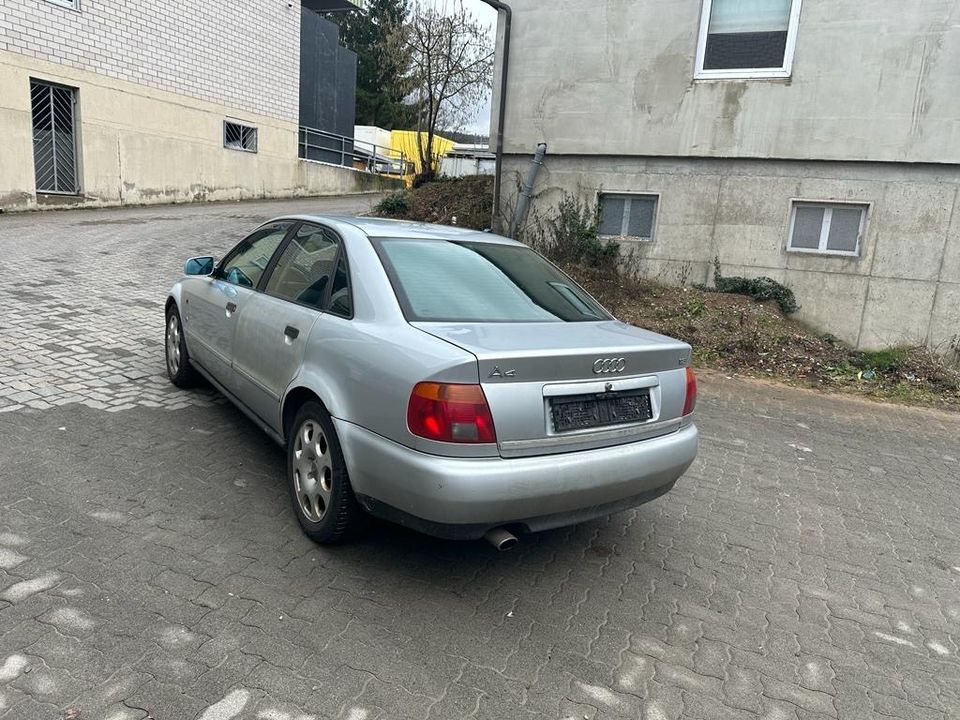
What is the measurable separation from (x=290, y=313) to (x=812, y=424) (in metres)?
4.96

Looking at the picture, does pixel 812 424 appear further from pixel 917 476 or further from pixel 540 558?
pixel 540 558

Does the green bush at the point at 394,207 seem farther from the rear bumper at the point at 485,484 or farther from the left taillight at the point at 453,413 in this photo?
the left taillight at the point at 453,413

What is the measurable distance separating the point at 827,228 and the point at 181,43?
17.2 m

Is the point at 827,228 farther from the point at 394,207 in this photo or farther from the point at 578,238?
the point at 394,207

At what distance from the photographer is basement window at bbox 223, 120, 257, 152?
819 inches

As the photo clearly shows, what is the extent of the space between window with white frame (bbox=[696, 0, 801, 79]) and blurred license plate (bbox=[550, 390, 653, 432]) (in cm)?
759

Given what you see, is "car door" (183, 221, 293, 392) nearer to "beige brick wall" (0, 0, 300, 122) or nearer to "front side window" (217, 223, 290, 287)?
"front side window" (217, 223, 290, 287)

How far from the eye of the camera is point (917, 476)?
17.2 feet

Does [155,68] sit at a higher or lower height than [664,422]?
higher

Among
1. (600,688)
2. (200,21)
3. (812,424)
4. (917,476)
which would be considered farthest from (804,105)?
(200,21)

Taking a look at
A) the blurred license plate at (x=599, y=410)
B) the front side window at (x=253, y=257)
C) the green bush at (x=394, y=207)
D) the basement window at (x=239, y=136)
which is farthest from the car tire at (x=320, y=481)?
the basement window at (x=239, y=136)

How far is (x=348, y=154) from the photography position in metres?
28.1

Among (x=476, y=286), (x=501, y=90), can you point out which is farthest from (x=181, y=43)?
(x=476, y=286)

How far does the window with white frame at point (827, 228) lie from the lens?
29.1ft
